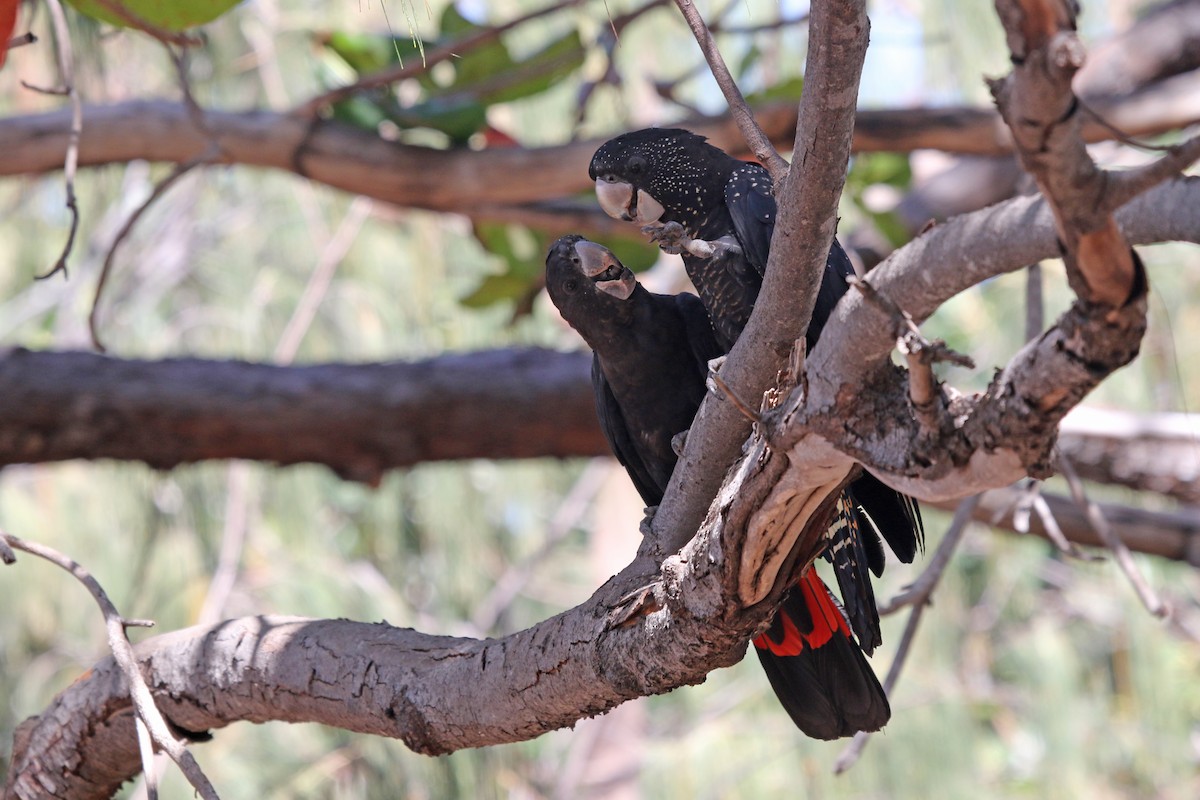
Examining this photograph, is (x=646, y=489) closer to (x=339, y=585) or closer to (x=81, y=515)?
(x=339, y=585)

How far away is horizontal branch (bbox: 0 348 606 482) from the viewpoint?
119 inches

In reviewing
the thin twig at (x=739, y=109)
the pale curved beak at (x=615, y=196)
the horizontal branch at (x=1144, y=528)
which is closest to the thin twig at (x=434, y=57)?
the pale curved beak at (x=615, y=196)

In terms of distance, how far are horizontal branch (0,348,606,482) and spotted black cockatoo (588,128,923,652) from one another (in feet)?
4.47

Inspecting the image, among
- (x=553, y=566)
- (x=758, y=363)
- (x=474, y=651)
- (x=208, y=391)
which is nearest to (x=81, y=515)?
(x=208, y=391)

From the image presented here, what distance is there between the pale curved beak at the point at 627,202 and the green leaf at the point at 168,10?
0.77m

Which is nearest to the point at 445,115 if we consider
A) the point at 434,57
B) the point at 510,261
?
the point at 434,57

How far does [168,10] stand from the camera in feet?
6.70

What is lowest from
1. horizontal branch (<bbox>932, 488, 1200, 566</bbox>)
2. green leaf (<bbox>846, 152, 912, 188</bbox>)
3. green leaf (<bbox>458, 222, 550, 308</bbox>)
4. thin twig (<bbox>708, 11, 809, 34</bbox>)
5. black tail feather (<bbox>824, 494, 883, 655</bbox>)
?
horizontal branch (<bbox>932, 488, 1200, 566</bbox>)

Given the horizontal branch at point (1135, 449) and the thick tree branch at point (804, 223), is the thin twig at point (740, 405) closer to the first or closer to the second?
the thick tree branch at point (804, 223)

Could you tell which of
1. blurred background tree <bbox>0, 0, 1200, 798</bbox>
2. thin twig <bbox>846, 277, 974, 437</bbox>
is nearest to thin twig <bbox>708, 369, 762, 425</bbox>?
thin twig <bbox>846, 277, 974, 437</bbox>

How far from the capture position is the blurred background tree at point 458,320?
10.3 feet

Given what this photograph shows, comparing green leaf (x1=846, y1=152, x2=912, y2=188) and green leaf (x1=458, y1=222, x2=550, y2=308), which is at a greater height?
green leaf (x1=846, y1=152, x2=912, y2=188)

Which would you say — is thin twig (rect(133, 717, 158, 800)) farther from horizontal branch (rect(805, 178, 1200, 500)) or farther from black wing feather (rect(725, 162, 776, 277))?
black wing feather (rect(725, 162, 776, 277))

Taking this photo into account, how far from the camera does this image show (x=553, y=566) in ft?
22.7
